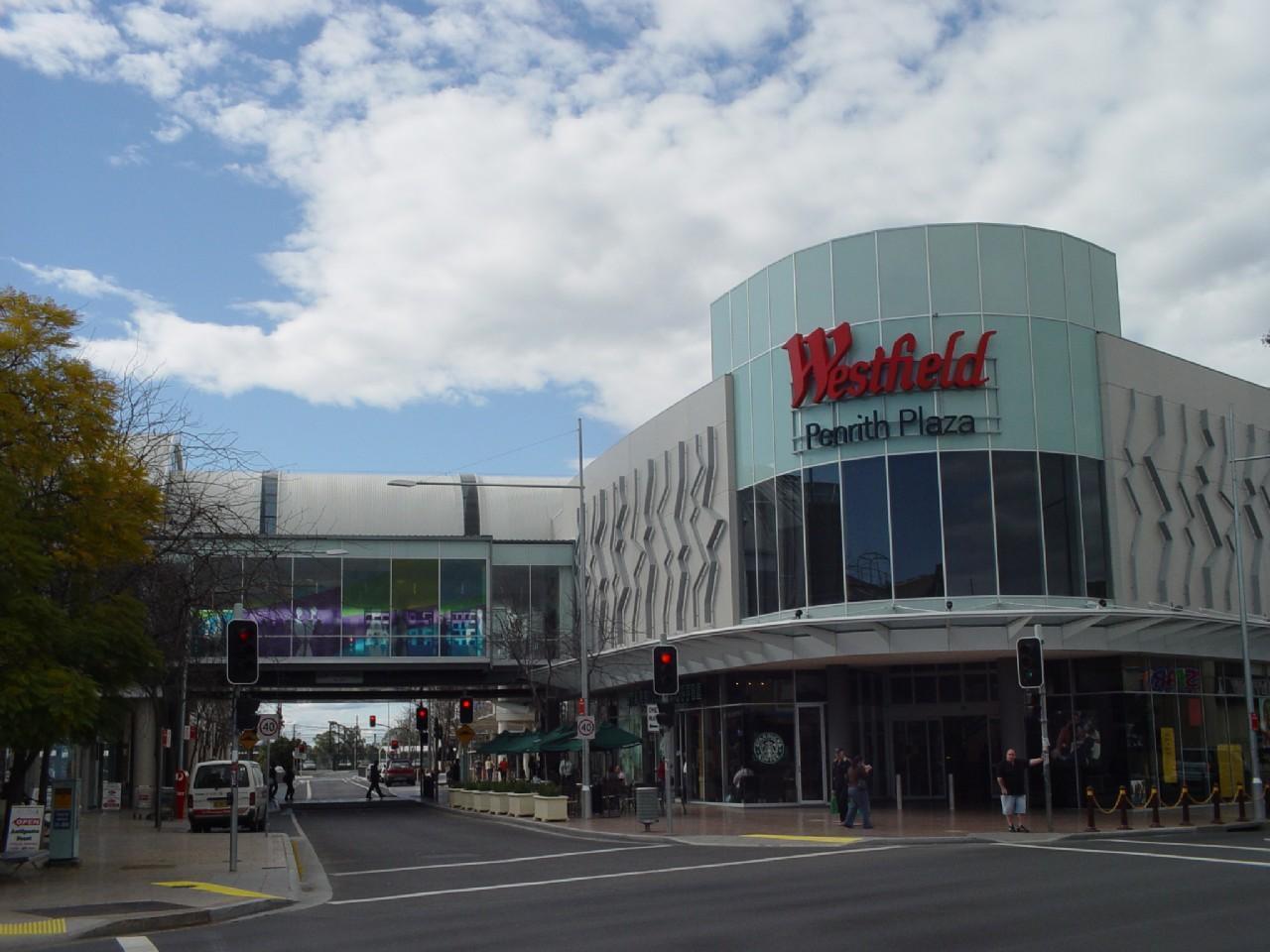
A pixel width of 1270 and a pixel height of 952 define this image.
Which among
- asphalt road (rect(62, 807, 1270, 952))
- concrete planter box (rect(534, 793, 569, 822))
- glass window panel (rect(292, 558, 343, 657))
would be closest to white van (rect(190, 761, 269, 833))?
concrete planter box (rect(534, 793, 569, 822))

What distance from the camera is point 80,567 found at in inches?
945

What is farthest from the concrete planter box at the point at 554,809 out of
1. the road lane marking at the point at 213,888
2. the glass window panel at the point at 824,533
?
the road lane marking at the point at 213,888

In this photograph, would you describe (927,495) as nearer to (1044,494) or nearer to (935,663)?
(1044,494)

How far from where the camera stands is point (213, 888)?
20.3m

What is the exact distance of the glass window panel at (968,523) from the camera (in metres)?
35.5

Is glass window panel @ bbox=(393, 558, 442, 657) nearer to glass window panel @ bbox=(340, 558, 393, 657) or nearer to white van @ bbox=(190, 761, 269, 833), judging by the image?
glass window panel @ bbox=(340, 558, 393, 657)

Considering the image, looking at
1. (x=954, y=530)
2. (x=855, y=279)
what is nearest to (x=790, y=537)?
(x=954, y=530)

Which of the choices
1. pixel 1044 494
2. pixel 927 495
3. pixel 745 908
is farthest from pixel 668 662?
pixel 745 908

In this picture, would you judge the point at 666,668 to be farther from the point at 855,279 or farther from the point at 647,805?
the point at 855,279

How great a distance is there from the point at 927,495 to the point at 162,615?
19525mm

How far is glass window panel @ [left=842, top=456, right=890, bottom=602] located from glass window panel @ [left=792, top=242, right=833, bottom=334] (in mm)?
4261

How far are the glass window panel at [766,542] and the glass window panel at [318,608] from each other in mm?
22061

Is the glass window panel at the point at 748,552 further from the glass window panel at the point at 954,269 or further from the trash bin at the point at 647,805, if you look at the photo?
the trash bin at the point at 647,805

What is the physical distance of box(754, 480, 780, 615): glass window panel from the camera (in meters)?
39.2
